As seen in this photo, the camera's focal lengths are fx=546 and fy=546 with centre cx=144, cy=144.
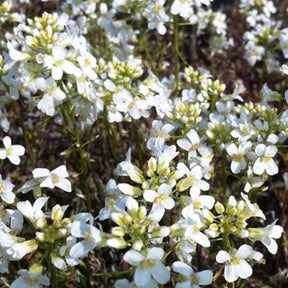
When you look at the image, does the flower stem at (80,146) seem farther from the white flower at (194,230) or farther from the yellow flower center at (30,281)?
the white flower at (194,230)

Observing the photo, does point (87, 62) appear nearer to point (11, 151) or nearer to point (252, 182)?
point (11, 151)

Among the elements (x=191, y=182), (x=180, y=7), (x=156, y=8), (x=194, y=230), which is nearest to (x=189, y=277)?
(x=194, y=230)

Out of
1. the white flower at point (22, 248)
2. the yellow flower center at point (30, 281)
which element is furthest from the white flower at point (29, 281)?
the white flower at point (22, 248)

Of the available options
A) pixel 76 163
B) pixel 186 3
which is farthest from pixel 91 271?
pixel 186 3

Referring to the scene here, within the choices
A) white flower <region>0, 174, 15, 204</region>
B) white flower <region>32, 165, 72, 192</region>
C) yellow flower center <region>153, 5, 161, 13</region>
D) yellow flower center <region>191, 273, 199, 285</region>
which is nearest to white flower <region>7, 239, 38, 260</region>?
white flower <region>0, 174, 15, 204</region>

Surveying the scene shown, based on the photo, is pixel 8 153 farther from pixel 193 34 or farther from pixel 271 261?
pixel 193 34
